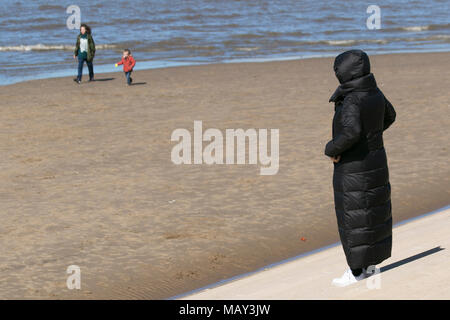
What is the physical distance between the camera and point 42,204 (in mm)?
9070

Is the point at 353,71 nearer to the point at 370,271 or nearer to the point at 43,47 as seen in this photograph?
the point at 370,271

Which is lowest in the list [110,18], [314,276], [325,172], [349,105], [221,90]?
[314,276]

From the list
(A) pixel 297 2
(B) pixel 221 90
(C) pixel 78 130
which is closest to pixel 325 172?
(C) pixel 78 130

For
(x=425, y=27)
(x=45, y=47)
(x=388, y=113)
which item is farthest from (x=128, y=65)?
(x=425, y=27)

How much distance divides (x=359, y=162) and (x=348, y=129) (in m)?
0.27

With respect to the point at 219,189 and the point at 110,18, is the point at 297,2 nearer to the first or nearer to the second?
the point at 110,18

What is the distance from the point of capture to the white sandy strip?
5707 mm

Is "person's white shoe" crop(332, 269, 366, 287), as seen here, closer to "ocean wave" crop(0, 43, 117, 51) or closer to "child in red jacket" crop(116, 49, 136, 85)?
"child in red jacket" crop(116, 49, 136, 85)

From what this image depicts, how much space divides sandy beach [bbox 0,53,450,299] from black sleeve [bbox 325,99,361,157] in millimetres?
1748

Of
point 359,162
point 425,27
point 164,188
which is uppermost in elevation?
point 425,27

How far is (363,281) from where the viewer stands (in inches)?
235

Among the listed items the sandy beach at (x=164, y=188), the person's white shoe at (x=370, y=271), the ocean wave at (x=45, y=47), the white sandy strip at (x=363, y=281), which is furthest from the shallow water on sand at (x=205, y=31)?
the person's white shoe at (x=370, y=271)

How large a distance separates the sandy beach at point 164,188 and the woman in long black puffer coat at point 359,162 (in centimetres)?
144

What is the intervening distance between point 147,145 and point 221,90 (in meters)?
6.29
